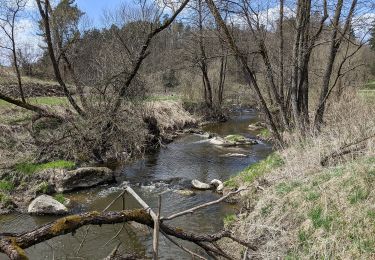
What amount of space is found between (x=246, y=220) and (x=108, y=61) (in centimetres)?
1289

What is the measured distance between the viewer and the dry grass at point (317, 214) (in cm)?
555

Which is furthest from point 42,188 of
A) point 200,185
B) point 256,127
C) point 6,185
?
point 256,127

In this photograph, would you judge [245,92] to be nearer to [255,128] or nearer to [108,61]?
[255,128]

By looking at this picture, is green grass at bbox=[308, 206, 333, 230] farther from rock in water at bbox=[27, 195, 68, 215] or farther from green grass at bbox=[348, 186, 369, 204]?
rock in water at bbox=[27, 195, 68, 215]

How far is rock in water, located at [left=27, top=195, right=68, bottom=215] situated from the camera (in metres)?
10.1

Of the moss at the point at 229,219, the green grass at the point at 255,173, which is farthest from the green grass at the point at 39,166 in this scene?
the moss at the point at 229,219

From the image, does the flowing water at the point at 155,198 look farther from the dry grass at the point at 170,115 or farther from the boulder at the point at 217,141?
the dry grass at the point at 170,115

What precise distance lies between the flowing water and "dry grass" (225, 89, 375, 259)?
1.67 m

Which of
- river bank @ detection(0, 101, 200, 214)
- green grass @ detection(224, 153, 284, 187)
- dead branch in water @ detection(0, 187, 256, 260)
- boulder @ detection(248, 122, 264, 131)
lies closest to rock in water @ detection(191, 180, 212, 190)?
green grass @ detection(224, 153, 284, 187)

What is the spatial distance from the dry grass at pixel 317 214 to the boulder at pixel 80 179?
598 cm

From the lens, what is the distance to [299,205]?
667cm

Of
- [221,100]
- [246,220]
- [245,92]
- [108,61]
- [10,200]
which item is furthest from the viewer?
[245,92]

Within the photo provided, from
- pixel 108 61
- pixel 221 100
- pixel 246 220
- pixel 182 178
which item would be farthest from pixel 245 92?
pixel 246 220

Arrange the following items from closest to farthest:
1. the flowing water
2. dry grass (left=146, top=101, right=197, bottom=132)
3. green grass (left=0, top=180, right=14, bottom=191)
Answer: the flowing water → green grass (left=0, top=180, right=14, bottom=191) → dry grass (left=146, top=101, right=197, bottom=132)
